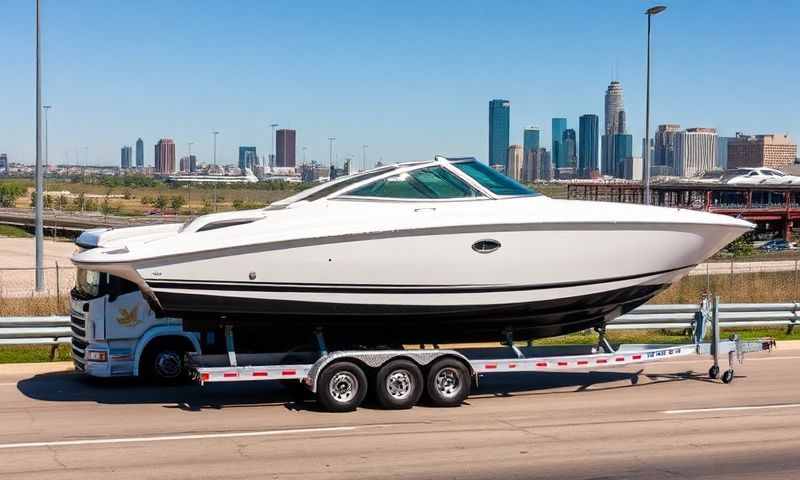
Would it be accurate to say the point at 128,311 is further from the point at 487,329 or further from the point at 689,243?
the point at 689,243

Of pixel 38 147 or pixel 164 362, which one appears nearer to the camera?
pixel 164 362

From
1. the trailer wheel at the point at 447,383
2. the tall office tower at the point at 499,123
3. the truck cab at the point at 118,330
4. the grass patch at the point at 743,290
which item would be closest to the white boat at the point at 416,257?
the trailer wheel at the point at 447,383

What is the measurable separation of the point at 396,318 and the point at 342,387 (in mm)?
1130

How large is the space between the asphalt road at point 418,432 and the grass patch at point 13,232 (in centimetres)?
5514

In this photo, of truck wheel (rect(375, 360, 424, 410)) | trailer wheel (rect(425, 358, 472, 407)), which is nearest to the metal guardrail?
trailer wheel (rect(425, 358, 472, 407))

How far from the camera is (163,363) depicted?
1440 centimetres

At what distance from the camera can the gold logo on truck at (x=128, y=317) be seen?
14.0 metres

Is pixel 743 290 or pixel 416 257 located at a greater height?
pixel 416 257

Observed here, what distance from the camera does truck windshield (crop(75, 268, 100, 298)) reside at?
46.2 ft

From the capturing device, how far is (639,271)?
45.0 feet

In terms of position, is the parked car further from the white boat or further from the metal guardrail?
the white boat

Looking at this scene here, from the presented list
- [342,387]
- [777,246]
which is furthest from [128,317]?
[777,246]

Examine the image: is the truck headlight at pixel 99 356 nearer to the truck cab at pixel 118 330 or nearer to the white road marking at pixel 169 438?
the truck cab at pixel 118 330

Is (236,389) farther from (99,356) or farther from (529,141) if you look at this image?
(529,141)
